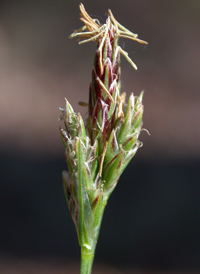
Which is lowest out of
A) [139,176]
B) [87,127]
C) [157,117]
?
[139,176]

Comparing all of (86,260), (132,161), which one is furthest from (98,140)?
(132,161)

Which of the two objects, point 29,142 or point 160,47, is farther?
point 160,47

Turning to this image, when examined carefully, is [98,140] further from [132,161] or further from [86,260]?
[132,161]

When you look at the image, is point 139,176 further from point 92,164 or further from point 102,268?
point 92,164

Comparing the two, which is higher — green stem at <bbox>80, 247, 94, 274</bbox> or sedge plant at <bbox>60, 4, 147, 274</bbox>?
sedge plant at <bbox>60, 4, 147, 274</bbox>

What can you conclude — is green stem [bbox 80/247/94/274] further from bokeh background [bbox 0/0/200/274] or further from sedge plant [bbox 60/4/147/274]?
bokeh background [bbox 0/0/200/274]

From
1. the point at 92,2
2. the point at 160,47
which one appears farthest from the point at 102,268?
the point at 92,2

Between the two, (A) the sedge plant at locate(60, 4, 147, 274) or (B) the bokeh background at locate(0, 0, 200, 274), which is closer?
(A) the sedge plant at locate(60, 4, 147, 274)

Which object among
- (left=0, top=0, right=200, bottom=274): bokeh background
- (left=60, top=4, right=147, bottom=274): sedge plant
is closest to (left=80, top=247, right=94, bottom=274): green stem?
(left=60, top=4, right=147, bottom=274): sedge plant
